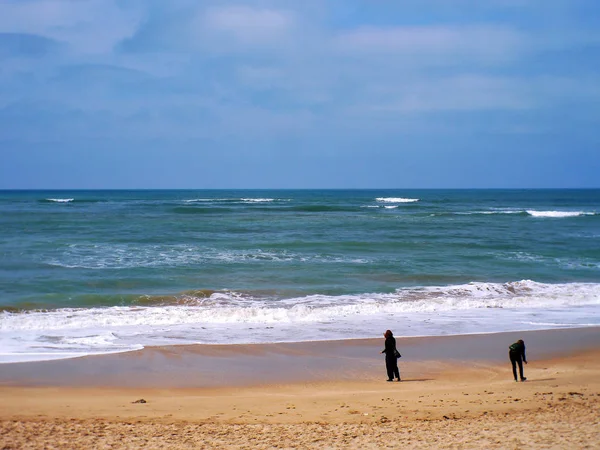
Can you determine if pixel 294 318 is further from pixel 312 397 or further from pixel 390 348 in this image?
pixel 312 397

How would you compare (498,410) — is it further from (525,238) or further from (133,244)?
(525,238)

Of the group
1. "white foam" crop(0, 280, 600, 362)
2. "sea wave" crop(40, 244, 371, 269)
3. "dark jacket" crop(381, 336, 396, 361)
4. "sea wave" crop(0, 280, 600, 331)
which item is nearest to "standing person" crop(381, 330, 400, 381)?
"dark jacket" crop(381, 336, 396, 361)

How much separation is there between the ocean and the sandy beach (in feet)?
4.30

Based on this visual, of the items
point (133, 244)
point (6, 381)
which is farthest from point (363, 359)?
point (133, 244)

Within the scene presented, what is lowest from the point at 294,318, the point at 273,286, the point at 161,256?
the point at 294,318

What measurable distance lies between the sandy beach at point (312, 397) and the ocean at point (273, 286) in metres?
1.31

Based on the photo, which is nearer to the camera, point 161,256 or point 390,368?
point 390,368

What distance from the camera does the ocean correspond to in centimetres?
1505

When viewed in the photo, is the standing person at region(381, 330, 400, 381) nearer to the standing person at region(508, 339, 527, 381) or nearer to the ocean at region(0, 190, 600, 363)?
the standing person at region(508, 339, 527, 381)

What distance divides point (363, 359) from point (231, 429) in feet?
16.8

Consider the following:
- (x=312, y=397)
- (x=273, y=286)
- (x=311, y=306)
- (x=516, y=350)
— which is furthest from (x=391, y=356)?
(x=273, y=286)

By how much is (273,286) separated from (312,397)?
1118 cm

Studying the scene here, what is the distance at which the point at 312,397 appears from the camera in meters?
9.75

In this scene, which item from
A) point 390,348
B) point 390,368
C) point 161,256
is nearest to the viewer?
point 390,348
